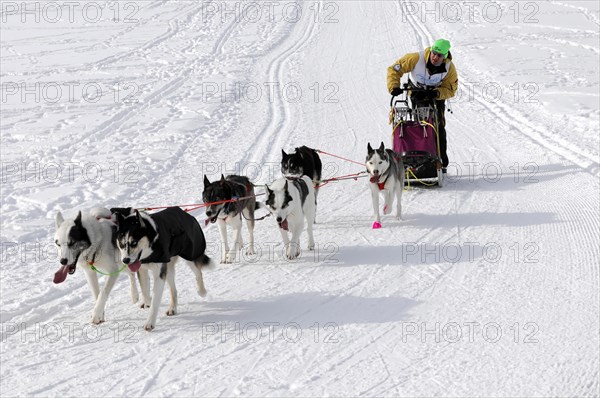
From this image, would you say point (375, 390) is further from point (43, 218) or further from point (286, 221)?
point (43, 218)

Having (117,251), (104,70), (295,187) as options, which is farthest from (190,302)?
(104,70)

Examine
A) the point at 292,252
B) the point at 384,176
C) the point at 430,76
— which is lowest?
the point at 292,252

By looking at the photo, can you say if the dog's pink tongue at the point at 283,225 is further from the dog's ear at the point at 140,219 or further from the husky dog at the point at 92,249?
the dog's ear at the point at 140,219

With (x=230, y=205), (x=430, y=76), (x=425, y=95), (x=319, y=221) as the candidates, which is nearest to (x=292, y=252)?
(x=230, y=205)

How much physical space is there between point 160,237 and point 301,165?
2685 mm

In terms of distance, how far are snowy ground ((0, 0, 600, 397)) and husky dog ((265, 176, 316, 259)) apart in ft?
0.82

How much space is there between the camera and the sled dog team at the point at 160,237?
4980mm

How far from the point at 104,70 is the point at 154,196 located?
9.32 m

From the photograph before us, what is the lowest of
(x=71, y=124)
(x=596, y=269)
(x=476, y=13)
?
(x=596, y=269)

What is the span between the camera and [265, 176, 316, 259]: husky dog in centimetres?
635

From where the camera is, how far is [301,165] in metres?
7.48

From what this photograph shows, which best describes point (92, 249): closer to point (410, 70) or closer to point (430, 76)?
point (410, 70)

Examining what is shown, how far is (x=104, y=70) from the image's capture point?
17.1m

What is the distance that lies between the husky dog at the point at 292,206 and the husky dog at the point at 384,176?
836mm
